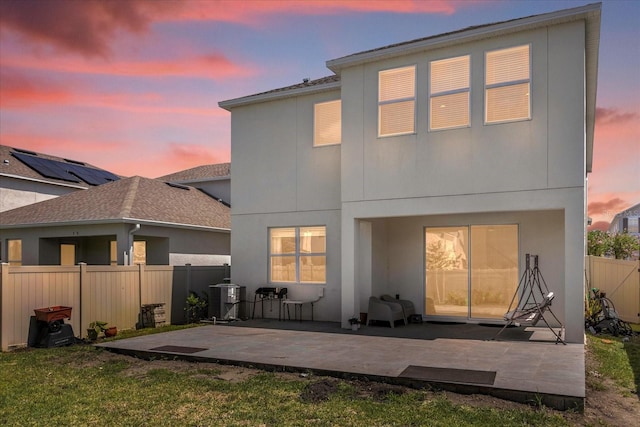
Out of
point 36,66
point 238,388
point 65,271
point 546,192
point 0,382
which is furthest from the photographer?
point 36,66

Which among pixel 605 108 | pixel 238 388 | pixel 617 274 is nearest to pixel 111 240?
pixel 238 388

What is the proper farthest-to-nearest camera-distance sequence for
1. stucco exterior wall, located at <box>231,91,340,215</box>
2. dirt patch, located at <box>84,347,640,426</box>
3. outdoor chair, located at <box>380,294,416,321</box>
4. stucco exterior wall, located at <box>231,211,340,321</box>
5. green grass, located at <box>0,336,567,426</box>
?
stucco exterior wall, located at <box>231,91,340,215</box> → stucco exterior wall, located at <box>231,211,340,321</box> → outdoor chair, located at <box>380,294,416,321</box> → dirt patch, located at <box>84,347,640,426</box> → green grass, located at <box>0,336,567,426</box>

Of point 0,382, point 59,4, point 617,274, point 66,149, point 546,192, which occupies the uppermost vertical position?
point 59,4

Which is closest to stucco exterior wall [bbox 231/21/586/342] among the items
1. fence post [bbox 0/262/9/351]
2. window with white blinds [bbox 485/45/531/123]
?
window with white blinds [bbox 485/45/531/123]

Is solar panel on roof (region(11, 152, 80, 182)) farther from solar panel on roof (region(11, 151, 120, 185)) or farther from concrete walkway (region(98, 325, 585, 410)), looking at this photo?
concrete walkway (region(98, 325, 585, 410))

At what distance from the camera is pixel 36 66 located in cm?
1566

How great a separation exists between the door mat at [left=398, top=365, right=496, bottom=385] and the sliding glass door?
5.12 meters

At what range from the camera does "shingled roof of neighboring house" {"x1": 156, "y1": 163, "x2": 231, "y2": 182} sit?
22.7 metres

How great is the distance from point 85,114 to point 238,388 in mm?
15828

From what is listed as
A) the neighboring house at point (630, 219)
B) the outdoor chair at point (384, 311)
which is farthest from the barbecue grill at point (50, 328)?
the neighboring house at point (630, 219)

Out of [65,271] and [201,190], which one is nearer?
[65,271]

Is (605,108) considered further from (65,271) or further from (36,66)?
(36,66)

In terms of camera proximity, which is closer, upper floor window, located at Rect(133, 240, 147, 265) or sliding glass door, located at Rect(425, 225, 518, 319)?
sliding glass door, located at Rect(425, 225, 518, 319)

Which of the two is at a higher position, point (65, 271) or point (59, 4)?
point (59, 4)
